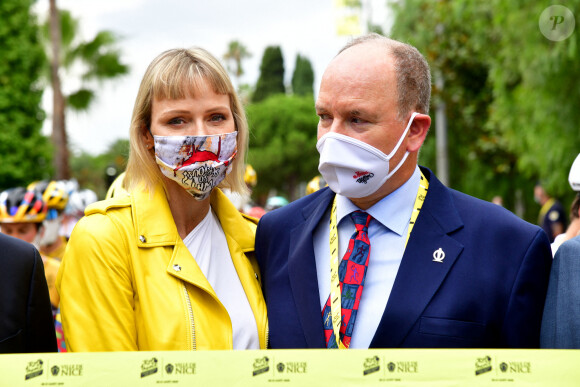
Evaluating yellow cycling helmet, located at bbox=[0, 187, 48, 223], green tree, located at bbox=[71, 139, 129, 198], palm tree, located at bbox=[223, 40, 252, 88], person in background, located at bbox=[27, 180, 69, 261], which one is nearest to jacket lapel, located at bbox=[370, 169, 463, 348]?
yellow cycling helmet, located at bbox=[0, 187, 48, 223]

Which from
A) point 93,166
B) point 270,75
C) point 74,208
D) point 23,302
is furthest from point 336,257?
point 93,166

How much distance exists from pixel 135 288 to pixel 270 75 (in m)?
43.8

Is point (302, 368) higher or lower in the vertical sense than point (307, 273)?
lower

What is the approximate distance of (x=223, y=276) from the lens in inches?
136

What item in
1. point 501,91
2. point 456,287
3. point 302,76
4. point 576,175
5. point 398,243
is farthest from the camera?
point 302,76

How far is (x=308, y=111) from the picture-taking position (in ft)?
172

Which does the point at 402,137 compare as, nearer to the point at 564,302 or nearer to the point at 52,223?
the point at 564,302

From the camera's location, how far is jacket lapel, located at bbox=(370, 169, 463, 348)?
302cm

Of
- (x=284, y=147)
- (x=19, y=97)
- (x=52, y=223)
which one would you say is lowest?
(x=284, y=147)

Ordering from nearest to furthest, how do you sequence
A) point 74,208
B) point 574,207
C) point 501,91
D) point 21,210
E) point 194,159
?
point 194,159, point 574,207, point 21,210, point 74,208, point 501,91

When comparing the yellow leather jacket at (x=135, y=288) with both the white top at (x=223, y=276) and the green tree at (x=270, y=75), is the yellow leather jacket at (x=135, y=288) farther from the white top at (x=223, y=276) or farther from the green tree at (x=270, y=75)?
the green tree at (x=270, y=75)

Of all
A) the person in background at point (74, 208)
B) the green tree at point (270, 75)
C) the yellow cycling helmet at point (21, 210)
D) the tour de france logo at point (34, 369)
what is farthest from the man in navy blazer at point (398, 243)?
the green tree at point (270, 75)

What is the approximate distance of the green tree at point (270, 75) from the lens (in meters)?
42.4

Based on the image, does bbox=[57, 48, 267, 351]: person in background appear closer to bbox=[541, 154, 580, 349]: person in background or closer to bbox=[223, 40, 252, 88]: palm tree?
bbox=[541, 154, 580, 349]: person in background
